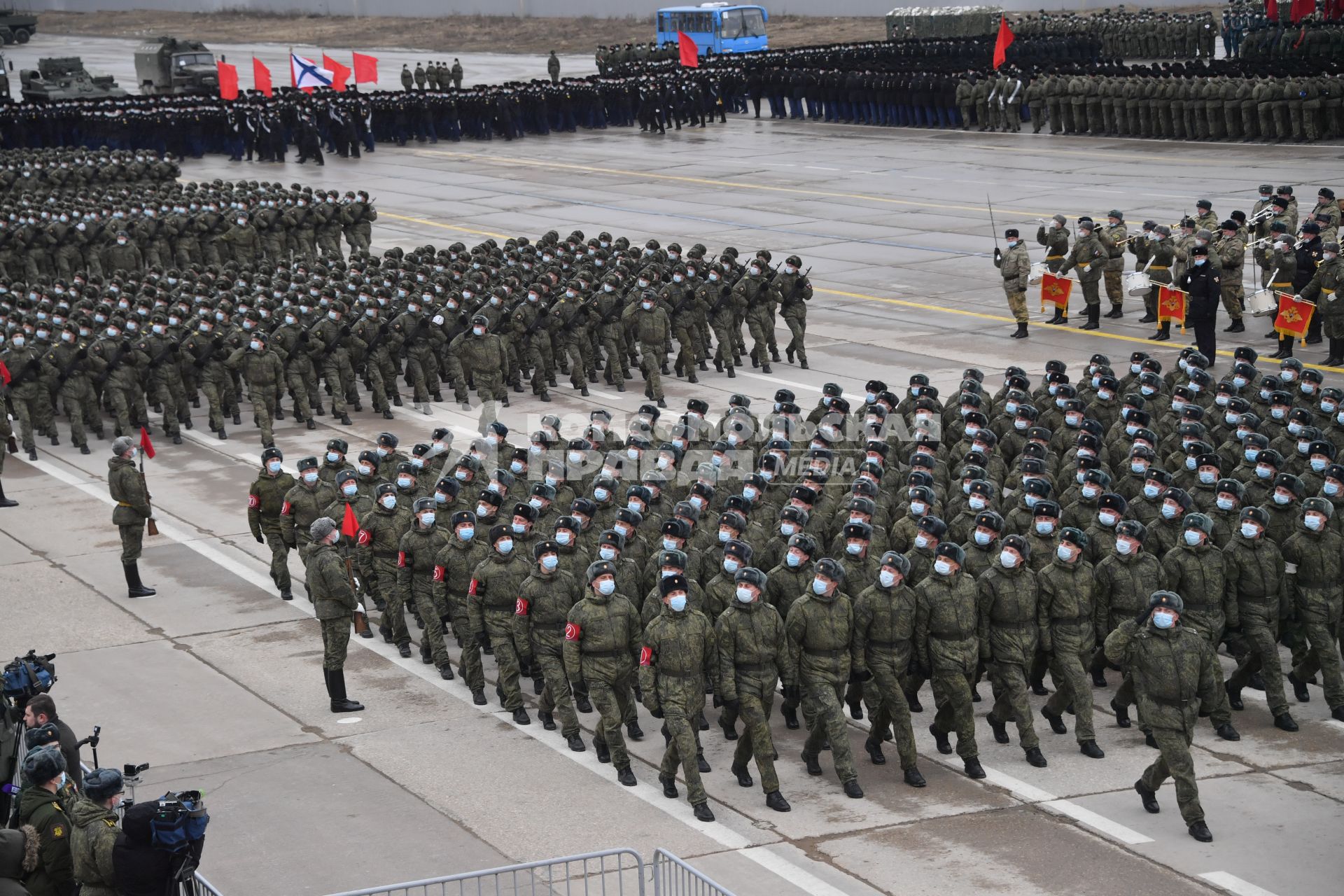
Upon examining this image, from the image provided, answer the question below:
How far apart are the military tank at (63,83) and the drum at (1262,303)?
4162 cm

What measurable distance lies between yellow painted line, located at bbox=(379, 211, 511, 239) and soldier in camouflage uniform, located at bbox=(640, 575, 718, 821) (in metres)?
23.1

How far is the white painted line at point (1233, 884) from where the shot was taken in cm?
929

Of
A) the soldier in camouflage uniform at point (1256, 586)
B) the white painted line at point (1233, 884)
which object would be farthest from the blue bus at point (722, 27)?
the white painted line at point (1233, 884)

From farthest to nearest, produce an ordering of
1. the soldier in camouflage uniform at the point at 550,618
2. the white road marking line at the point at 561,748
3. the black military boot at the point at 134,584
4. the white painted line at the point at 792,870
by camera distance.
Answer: the black military boot at the point at 134,584 < the soldier in camouflage uniform at the point at 550,618 < the white road marking line at the point at 561,748 < the white painted line at the point at 792,870

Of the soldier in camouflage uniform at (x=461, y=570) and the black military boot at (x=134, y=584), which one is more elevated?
the soldier in camouflage uniform at (x=461, y=570)

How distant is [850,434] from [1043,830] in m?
6.43

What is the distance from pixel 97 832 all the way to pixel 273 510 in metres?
7.34

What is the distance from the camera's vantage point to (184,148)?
4616 centimetres

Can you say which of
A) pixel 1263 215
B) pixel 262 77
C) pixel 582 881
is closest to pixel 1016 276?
pixel 1263 215

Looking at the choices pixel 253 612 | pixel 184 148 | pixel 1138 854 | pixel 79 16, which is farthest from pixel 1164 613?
pixel 79 16

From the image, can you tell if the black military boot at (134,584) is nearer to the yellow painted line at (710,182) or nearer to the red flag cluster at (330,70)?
the yellow painted line at (710,182)

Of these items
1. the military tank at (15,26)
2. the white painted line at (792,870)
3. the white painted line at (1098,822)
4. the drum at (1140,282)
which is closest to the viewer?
the white painted line at (792,870)

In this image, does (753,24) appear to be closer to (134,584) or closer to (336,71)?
(336,71)

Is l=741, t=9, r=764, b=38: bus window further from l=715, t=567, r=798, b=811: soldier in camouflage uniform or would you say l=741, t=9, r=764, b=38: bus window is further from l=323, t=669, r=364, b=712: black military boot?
l=715, t=567, r=798, b=811: soldier in camouflage uniform
